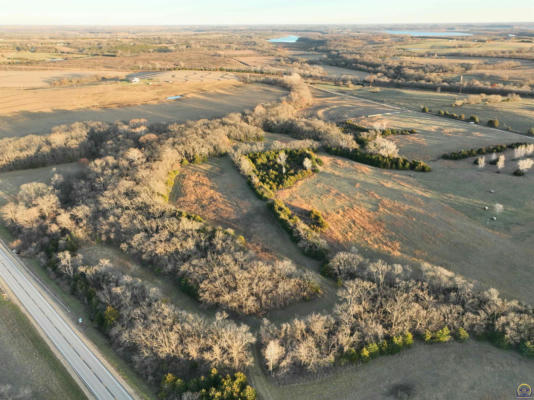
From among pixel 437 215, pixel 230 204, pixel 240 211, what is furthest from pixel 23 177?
pixel 437 215

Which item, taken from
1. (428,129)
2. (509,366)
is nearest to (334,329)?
(509,366)

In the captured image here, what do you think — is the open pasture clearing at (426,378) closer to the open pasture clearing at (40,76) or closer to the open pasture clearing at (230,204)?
the open pasture clearing at (230,204)

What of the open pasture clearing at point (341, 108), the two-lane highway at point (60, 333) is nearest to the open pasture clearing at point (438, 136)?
the open pasture clearing at point (341, 108)

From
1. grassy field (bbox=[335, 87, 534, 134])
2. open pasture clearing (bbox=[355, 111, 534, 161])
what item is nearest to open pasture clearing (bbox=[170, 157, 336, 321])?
open pasture clearing (bbox=[355, 111, 534, 161])

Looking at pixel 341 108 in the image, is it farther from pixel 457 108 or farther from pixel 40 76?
pixel 40 76

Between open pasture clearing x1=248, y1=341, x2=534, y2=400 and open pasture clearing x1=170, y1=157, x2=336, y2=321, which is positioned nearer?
open pasture clearing x1=248, y1=341, x2=534, y2=400

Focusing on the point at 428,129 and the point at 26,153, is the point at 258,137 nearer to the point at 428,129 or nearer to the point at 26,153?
the point at 428,129

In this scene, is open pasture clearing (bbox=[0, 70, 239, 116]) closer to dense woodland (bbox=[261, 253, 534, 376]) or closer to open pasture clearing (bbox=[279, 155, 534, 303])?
open pasture clearing (bbox=[279, 155, 534, 303])
